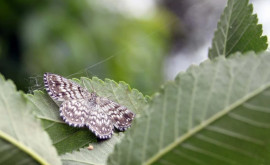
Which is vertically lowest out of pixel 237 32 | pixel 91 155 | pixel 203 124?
pixel 91 155

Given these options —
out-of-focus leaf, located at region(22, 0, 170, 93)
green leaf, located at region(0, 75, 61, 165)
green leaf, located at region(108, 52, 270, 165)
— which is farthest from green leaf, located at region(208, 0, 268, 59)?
out-of-focus leaf, located at region(22, 0, 170, 93)

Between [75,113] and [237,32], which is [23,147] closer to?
[75,113]

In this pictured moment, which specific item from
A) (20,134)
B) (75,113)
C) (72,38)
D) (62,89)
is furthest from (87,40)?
(20,134)

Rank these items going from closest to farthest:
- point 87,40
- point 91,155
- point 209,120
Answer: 1. point 209,120
2. point 91,155
3. point 87,40

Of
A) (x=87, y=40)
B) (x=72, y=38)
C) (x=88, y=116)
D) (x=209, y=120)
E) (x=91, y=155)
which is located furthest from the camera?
(x=87, y=40)

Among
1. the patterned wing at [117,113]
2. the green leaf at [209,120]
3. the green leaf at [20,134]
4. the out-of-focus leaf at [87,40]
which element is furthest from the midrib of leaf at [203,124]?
the out-of-focus leaf at [87,40]

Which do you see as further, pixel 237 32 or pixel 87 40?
pixel 87 40

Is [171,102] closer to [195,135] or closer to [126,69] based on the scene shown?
[195,135]
